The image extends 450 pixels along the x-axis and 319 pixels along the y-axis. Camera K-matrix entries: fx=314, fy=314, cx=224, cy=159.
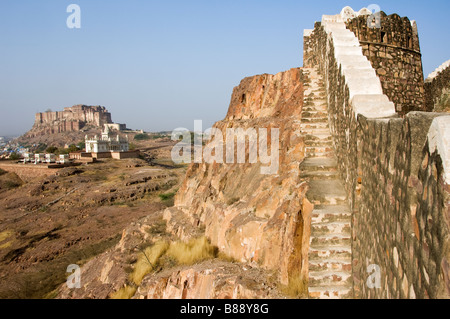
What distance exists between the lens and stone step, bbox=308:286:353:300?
3.82 metres

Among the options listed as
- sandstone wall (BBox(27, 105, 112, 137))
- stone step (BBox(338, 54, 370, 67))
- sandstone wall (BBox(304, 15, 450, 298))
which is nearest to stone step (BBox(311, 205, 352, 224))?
sandstone wall (BBox(304, 15, 450, 298))

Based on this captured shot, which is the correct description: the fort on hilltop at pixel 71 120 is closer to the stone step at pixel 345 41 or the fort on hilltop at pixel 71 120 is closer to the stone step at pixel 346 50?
the stone step at pixel 345 41

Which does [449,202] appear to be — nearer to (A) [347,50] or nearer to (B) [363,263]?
(B) [363,263]

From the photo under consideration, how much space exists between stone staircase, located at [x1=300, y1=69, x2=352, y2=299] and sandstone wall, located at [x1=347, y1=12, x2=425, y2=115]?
9.66ft

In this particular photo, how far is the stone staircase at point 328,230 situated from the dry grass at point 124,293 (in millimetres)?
5258

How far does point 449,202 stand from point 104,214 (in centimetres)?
2530

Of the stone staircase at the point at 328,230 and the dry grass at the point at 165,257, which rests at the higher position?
the stone staircase at the point at 328,230

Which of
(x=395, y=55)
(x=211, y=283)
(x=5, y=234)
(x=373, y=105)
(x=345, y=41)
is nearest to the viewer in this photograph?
(x=373, y=105)

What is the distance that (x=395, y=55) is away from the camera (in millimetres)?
8266

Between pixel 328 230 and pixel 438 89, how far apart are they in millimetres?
10496

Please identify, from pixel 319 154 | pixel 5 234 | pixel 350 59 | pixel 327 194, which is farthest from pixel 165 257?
pixel 5 234

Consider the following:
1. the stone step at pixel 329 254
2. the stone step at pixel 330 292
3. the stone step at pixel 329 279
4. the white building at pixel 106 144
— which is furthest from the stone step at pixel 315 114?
the white building at pixel 106 144

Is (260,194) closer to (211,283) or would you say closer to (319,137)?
(319,137)

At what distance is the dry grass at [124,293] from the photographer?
304 inches
